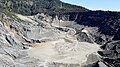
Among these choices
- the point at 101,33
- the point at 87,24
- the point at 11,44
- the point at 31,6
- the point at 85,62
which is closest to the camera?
the point at 85,62

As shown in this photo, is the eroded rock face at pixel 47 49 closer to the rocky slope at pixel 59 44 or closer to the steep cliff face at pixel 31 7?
the rocky slope at pixel 59 44

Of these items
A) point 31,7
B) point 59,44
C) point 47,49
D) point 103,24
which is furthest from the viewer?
point 31,7

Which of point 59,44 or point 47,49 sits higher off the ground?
point 47,49

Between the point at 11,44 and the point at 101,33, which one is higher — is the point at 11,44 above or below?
above

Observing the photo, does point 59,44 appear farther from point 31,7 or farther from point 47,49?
point 31,7

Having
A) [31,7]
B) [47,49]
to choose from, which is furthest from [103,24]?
[47,49]

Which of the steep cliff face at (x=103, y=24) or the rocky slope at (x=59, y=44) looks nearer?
the rocky slope at (x=59, y=44)

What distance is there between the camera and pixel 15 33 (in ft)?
283

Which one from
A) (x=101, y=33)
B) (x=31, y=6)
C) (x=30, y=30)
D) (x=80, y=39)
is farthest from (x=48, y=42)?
(x=31, y=6)

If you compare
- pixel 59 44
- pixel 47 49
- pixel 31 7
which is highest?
pixel 47 49

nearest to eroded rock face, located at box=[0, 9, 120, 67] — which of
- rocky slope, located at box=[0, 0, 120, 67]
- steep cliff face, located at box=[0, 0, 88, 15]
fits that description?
rocky slope, located at box=[0, 0, 120, 67]

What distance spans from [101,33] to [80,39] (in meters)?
20.5

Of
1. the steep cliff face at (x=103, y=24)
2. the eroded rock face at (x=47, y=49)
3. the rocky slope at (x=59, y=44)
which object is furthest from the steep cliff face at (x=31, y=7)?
the eroded rock face at (x=47, y=49)

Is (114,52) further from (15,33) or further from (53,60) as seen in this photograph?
(15,33)
